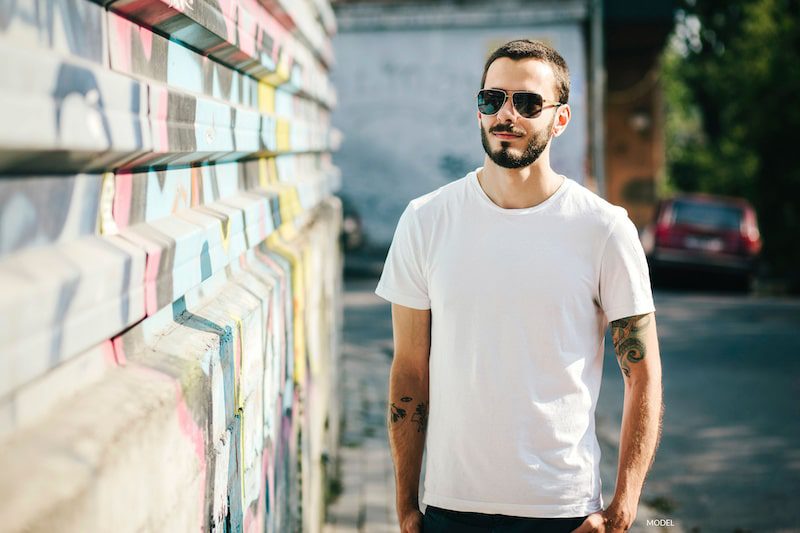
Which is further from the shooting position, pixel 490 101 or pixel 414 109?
pixel 414 109

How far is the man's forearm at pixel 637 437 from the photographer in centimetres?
265

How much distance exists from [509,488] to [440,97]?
2072 cm

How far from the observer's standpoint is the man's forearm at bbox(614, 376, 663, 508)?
2652 millimetres

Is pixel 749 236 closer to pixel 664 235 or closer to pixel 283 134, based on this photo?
pixel 664 235

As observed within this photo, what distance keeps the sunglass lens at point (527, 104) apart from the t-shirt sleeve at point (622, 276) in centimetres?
35

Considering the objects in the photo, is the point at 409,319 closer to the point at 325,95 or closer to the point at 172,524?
the point at 172,524

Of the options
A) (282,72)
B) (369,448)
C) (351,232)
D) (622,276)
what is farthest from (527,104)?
(351,232)

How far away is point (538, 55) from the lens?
277 centimetres

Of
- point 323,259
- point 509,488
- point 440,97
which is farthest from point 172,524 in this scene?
point 440,97

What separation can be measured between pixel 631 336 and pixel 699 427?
5.39 m

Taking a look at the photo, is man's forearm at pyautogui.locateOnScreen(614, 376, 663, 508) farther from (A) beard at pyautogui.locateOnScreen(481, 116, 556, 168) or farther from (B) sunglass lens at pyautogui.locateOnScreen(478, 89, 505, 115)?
(B) sunglass lens at pyautogui.locateOnScreen(478, 89, 505, 115)

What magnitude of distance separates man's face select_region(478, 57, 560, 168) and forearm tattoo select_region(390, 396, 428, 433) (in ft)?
2.30

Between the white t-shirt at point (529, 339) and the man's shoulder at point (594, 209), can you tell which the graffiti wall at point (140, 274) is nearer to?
the white t-shirt at point (529, 339)

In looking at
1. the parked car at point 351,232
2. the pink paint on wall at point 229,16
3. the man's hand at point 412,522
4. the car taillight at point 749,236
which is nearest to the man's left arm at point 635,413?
the man's hand at point 412,522
